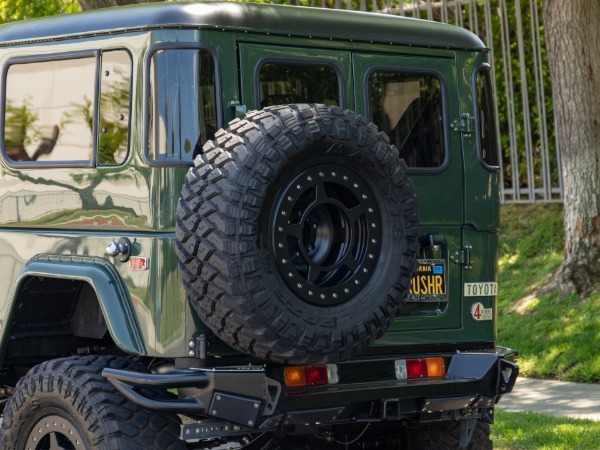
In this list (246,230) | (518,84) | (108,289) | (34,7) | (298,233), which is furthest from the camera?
(34,7)

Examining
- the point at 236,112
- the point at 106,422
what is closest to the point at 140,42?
the point at 236,112

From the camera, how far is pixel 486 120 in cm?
650

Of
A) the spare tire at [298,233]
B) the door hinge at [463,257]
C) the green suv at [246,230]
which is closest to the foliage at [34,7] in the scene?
the green suv at [246,230]

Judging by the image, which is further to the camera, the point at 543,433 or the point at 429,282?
the point at 543,433

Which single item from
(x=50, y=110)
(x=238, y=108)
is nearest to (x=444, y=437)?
(x=238, y=108)

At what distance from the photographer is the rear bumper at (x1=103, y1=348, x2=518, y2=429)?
5180 millimetres

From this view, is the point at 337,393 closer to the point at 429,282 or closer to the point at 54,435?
the point at 429,282

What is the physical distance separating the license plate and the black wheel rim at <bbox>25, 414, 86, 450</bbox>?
173cm

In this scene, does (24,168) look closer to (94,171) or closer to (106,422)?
(94,171)

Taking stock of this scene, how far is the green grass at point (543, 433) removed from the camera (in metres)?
7.48

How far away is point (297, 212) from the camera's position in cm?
531

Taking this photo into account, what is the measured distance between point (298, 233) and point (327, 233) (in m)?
0.18

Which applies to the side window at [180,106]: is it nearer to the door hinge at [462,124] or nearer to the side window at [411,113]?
the side window at [411,113]

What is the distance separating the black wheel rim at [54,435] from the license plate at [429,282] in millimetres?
1735
